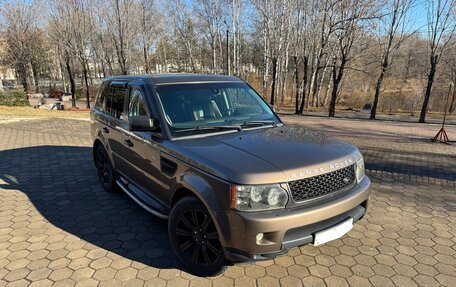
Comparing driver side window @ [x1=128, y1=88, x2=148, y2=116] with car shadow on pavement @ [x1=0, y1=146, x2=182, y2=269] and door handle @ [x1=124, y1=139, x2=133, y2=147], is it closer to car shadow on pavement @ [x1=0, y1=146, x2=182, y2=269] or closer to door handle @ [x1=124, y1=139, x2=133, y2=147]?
door handle @ [x1=124, y1=139, x2=133, y2=147]

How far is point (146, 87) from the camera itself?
12.0 feet

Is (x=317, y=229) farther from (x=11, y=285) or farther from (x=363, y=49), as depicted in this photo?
(x=363, y=49)

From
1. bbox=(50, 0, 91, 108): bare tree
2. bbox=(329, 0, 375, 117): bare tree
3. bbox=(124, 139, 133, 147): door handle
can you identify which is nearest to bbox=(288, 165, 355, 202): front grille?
bbox=(124, 139, 133, 147): door handle

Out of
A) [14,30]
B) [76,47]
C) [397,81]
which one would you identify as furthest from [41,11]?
[397,81]

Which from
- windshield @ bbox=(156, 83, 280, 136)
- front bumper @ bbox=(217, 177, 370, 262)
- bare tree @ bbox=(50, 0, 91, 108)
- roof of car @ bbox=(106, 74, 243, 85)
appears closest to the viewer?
front bumper @ bbox=(217, 177, 370, 262)

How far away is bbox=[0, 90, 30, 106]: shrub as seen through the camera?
1958cm

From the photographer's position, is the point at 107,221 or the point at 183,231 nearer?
the point at 183,231

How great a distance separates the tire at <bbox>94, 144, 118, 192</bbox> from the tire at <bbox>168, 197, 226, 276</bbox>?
2369 millimetres

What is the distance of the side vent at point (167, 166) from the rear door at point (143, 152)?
0.10 metres

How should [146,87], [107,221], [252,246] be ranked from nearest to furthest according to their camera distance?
[252,246]
[146,87]
[107,221]

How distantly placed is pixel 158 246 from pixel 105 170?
2428 millimetres

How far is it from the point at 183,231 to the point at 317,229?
1325 mm

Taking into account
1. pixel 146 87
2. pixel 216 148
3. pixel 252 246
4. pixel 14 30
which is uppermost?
pixel 14 30

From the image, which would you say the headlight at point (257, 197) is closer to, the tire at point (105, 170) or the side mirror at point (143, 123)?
the side mirror at point (143, 123)
